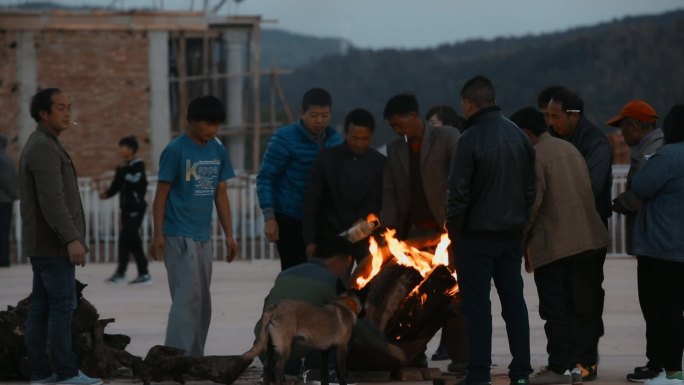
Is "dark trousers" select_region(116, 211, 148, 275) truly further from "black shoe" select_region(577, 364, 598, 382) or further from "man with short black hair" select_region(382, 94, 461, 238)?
"black shoe" select_region(577, 364, 598, 382)

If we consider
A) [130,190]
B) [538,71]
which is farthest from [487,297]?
[538,71]

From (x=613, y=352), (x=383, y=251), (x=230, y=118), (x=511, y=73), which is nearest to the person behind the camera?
(x=383, y=251)

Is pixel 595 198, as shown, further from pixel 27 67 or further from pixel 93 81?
pixel 27 67

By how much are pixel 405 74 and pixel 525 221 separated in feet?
330

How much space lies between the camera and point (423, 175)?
33.9ft

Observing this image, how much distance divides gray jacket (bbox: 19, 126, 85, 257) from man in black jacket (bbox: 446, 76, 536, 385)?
2.32m

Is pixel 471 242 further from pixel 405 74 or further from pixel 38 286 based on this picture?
pixel 405 74

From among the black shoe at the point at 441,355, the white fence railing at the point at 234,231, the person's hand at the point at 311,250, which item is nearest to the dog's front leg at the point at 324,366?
the person's hand at the point at 311,250

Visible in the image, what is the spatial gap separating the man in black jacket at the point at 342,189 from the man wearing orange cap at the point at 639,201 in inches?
63.5

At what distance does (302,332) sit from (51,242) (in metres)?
1.70

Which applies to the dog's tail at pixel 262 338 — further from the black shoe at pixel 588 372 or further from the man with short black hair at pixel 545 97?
the man with short black hair at pixel 545 97

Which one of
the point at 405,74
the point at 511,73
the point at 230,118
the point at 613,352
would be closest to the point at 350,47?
the point at 405,74

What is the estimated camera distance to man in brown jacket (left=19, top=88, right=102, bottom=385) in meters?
9.43

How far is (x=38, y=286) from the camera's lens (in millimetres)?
9523
